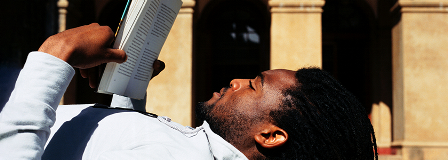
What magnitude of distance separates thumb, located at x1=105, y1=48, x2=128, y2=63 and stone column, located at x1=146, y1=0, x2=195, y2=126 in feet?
14.2

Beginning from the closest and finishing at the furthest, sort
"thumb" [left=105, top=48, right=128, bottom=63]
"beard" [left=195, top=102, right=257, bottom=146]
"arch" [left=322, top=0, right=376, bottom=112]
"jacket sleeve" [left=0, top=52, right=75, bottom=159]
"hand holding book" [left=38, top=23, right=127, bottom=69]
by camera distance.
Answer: "jacket sleeve" [left=0, top=52, right=75, bottom=159]
"hand holding book" [left=38, top=23, right=127, bottom=69]
"thumb" [left=105, top=48, right=128, bottom=63]
"beard" [left=195, top=102, right=257, bottom=146]
"arch" [left=322, top=0, right=376, bottom=112]

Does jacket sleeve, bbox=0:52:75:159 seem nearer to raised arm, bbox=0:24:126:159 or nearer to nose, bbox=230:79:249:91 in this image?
raised arm, bbox=0:24:126:159

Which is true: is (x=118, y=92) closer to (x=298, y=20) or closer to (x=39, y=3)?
(x=298, y=20)

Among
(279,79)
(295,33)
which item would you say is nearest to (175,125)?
(279,79)

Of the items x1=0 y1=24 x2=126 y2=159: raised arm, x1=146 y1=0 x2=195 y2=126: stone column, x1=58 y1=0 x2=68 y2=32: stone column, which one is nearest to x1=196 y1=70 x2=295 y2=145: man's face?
x1=0 y1=24 x2=126 y2=159: raised arm

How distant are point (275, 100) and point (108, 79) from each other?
703mm

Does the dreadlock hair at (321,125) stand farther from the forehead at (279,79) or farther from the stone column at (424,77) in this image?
the stone column at (424,77)

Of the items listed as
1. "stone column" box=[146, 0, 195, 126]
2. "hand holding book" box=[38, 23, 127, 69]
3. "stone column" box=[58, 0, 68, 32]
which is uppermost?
"stone column" box=[58, 0, 68, 32]

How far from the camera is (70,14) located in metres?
6.12

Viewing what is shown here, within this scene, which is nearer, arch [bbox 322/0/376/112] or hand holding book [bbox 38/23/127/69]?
hand holding book [bbox 38/23/127/69]

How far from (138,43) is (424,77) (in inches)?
214

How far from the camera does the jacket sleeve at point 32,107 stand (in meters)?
0.96

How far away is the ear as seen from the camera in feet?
4.95

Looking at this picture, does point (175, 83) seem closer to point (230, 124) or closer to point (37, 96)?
point (230, 124)
